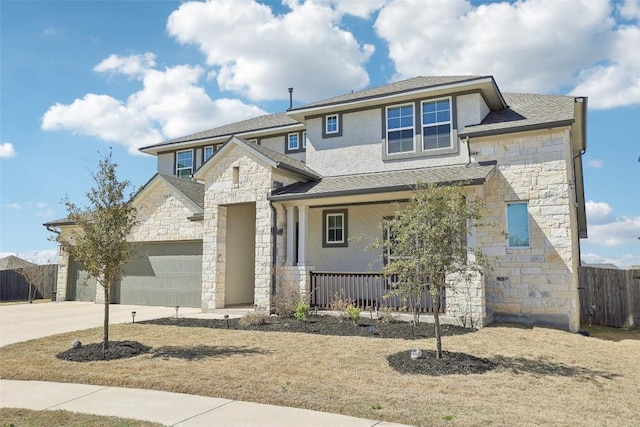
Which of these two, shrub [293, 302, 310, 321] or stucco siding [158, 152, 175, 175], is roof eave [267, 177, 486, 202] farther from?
stucco siding [158, 152, 175, 175]

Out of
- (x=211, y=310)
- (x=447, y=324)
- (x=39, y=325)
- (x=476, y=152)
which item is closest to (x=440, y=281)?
(x=447, y=324)

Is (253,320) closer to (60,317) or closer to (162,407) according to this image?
(162,407)

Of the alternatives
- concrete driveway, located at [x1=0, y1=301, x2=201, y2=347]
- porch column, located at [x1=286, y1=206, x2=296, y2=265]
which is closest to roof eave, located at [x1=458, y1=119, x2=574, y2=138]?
porch column, located at [x1=286, y1=206, x2=296, y2=265]

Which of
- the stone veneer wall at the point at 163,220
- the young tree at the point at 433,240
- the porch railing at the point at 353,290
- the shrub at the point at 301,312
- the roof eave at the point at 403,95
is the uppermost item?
the roof eave at the point at 403,95

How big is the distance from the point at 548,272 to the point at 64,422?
11058mm

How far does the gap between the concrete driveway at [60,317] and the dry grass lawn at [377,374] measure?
1587 mm

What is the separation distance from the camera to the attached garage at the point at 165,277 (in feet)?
55.1

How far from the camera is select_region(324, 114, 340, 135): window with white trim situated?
52.7 ft

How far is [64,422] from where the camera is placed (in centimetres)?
536

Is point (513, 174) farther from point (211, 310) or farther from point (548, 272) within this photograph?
point (211, 310)

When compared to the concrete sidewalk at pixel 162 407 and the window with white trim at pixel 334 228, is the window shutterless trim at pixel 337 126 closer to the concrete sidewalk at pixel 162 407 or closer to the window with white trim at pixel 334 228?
the window with white trim at pixel 334 228

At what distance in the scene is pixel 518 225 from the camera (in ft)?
40.3

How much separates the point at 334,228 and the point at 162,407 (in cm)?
1076

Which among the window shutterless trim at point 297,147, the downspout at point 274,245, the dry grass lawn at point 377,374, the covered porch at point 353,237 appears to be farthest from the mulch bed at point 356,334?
the window shutterless trim at point 297,147
